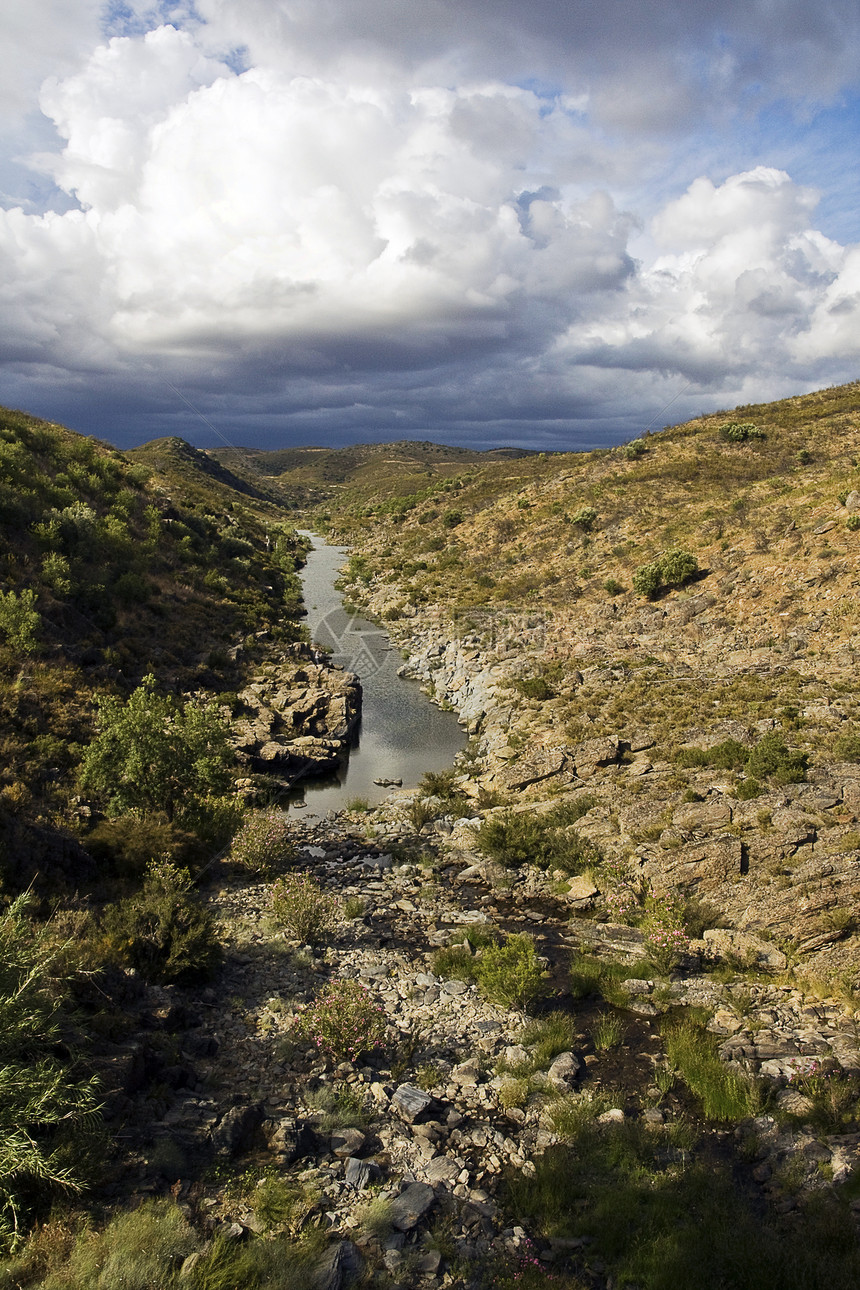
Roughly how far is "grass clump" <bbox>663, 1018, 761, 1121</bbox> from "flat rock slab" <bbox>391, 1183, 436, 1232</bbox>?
4.90 metres

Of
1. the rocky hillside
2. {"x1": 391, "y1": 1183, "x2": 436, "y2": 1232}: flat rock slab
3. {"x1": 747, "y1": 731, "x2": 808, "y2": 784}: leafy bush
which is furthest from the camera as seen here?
{"x1": 747, "y1": 731, "x2": 808, "y2": 784}: leafy bush

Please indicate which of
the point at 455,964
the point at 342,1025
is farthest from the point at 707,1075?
the point at 342,1025

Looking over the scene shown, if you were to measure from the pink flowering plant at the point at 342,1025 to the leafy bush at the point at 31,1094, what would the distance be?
13.2 feet

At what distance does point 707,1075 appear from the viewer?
1093 cm

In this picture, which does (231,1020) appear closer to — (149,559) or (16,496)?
(16,496)

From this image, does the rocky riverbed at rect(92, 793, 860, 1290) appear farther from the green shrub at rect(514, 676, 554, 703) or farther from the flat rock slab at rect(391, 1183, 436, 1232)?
the green shrub at rect(514, 676, 554, 703)

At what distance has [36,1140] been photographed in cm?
722

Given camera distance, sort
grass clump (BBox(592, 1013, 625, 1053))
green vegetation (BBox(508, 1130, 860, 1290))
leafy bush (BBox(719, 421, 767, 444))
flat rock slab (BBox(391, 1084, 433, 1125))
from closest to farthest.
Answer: green vegetation (BBox(508, 1130, 860, 1290)), flat rock slab (BBox(391, 1084, 433, 1125)), grass clump (BBox(592, 1013, 625, 1053)), leafy bush (BBox(719, 421, 767, 444))

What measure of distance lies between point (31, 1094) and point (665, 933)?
1235 cm

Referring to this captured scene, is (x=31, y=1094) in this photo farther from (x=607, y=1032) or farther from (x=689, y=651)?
(x=689, y=651)

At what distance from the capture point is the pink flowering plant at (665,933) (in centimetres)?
1405

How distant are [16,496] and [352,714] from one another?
21.4 meters

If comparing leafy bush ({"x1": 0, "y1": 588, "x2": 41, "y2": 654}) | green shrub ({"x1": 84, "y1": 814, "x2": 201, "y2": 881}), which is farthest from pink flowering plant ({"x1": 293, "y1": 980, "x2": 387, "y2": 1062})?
leafy bush ({"x1": 0, "y1": 588, "x2": 41, "y2": 654})

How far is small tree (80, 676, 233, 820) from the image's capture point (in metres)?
18.3
